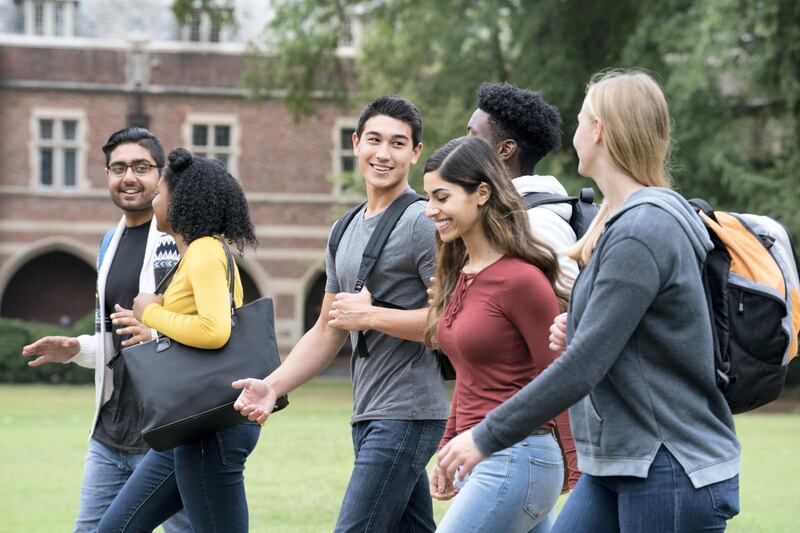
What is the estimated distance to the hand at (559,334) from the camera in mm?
3520

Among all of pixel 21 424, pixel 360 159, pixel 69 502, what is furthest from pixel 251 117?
pixel 360 159

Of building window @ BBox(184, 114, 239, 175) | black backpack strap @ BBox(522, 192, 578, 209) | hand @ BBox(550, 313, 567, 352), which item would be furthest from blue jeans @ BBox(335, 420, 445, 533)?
building window @ BBox(184, 114, 239, 175)

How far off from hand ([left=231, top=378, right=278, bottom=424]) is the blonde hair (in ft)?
5.44

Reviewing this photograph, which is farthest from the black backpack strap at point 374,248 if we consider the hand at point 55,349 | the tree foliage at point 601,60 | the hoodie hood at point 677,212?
the tree foliage at point 601,60

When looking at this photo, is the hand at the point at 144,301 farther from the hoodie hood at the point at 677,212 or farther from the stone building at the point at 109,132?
the stone building at the point at 109,132

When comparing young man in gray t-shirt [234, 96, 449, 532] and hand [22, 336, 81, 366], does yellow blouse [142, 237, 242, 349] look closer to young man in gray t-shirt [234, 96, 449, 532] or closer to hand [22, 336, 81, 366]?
young man in gray t-shirt [234, 96, 449, 532]

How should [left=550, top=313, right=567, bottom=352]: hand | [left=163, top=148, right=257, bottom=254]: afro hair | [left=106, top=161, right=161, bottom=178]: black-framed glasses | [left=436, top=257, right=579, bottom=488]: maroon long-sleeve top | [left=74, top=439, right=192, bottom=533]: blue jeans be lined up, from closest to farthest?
[left=550, top=313, right=567, bottom=352]: hand → [left=436, top=257, right=579, bottom=488]: maroon long-sleeve top → [left=163, top=148, right=257, bottom=254]: afro hair → [left=74, top=439, right=192, bottom=533]: blue jeans → [left=106, top=161, right=161, bottom=178]: black-framed glasses

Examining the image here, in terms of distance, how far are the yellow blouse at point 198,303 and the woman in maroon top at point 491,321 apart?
887 millimetres

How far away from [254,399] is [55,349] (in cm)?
154

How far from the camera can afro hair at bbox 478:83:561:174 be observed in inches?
181

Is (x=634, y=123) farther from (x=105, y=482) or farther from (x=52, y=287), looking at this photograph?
(x=52, y=287)

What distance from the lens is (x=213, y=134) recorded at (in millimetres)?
36781

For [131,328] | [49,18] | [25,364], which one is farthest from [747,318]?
[49,18]

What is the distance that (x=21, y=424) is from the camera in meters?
19.9
